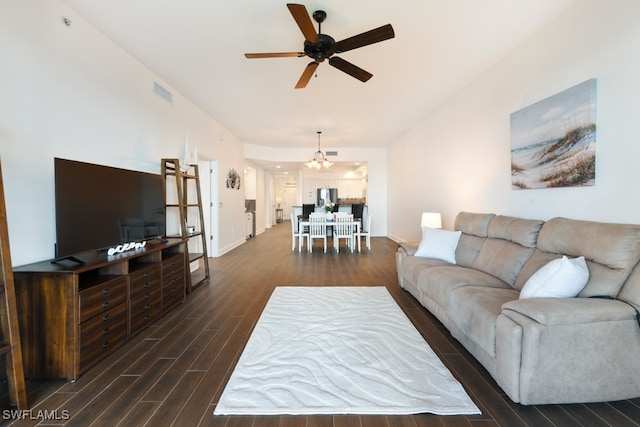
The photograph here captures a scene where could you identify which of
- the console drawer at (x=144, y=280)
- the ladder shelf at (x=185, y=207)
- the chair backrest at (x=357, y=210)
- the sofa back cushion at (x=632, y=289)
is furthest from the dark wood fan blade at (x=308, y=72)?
the chair backrest at (x=357, y=210)

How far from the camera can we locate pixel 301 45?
111 inches

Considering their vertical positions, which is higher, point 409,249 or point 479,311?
point 409,249

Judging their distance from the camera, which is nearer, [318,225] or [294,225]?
[318,225]

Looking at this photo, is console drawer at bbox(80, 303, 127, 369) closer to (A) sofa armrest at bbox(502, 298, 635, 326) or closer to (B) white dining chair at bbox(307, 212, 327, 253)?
(A) sofa armrest at bbox(502, 298, 635, 326)

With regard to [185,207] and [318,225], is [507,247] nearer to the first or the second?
[185,207]

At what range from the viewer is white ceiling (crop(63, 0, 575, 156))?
2262mm

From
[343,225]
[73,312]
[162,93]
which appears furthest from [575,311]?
[343,225]

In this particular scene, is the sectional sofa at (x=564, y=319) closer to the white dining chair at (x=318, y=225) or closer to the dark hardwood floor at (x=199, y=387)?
the dark hardwood floor at (x=199, y=387)

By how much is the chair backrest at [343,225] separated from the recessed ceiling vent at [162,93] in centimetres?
386

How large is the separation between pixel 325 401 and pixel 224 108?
4595 mm

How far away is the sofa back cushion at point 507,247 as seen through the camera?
2400 millimetres

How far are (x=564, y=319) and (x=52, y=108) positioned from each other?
3779 mm

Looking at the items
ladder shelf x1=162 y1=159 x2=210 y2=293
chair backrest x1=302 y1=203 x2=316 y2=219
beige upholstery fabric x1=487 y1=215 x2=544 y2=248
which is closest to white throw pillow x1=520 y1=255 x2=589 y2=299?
beige upholstery fabric x1=487 y1=215 x2=544 y2=248

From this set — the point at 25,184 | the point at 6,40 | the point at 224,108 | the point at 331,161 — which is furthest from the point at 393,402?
the point at 331,161
